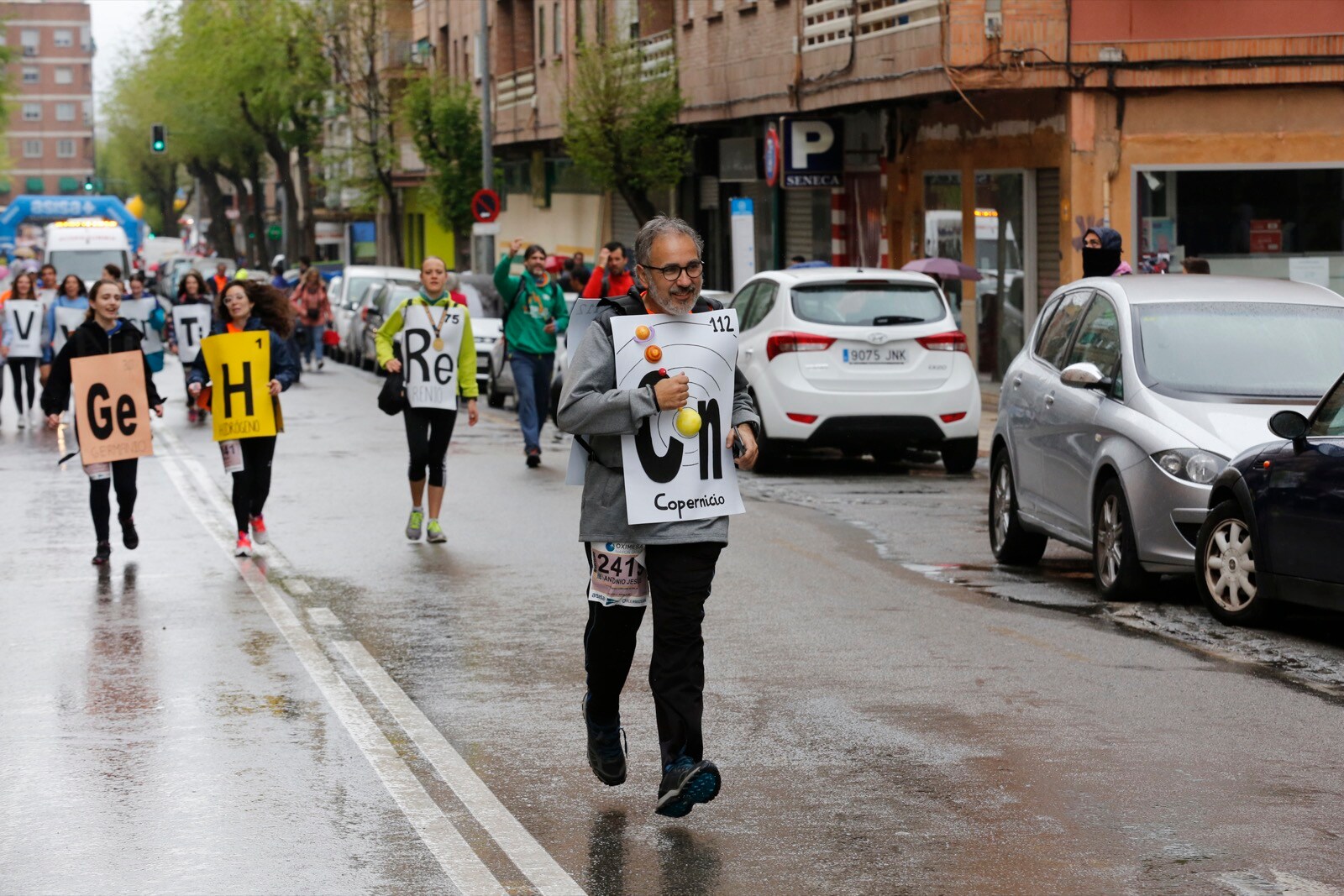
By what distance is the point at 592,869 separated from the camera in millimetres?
5863

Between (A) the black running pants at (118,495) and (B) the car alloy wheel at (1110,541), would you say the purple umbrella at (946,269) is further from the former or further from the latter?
(B) the car alloy wheel at (1110,541)

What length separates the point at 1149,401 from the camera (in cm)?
1073

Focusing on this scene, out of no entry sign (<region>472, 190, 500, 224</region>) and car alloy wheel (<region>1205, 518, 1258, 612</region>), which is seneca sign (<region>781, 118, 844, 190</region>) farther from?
car alloy wheel (<region>1205, 518, 1258, 612</region>)

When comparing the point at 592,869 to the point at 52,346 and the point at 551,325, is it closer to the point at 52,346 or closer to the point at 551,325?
the point at 551,325

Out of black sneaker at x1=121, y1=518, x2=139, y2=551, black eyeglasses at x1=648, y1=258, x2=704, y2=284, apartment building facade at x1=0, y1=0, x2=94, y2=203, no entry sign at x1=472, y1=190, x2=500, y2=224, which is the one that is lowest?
black sneaker at x1=121, y1=518, x2=139, y2=551

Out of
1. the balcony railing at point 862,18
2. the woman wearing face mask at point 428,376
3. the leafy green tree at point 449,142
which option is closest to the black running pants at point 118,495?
the woman wearing face mask at point 428,376

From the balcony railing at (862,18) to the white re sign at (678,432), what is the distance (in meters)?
18.5

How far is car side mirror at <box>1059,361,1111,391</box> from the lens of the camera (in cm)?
1085

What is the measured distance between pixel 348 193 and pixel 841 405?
6965 centimetres

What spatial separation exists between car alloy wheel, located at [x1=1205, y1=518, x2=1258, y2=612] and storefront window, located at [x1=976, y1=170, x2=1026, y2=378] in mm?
15769

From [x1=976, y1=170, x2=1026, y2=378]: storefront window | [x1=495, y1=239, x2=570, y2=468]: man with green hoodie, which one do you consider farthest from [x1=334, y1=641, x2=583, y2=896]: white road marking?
[x1=976, y1=170, x2=1026, y2=378]: storefront window

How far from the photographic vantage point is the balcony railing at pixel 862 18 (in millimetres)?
25094

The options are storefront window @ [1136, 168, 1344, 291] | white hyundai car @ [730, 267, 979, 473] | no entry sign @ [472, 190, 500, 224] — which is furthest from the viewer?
no entry sign @ [472, 190, 500, 224]

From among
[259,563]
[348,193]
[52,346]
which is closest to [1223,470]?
[259,563]
